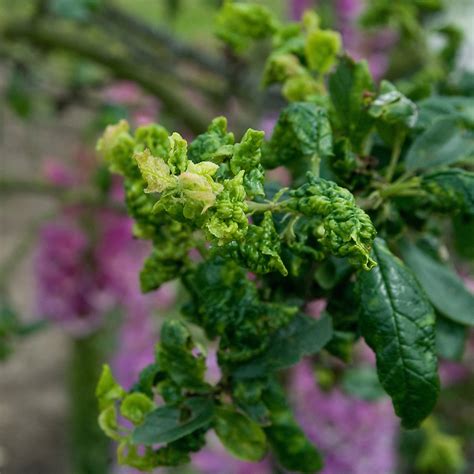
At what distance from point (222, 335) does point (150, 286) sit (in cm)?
5

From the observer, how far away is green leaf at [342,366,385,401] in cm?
84

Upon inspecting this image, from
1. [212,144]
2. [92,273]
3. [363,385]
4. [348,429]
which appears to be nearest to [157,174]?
[212,144]

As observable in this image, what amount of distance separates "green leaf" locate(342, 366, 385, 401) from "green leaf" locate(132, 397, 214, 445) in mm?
489

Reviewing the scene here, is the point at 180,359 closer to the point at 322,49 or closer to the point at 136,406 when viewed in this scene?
the point at 136,406

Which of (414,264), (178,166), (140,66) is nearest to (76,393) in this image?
(140,66)

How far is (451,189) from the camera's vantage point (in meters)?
0.37

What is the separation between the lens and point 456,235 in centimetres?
51

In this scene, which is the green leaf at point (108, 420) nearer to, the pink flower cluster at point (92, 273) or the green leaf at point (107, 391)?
the green leaf at point (107, 391)

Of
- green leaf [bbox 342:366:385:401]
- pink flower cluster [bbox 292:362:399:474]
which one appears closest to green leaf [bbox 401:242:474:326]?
green leaf [bbox 342:366:385:401]

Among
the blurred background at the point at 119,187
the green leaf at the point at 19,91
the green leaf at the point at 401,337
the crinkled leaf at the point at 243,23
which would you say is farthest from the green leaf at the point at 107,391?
the green leaf at the point at 19,91

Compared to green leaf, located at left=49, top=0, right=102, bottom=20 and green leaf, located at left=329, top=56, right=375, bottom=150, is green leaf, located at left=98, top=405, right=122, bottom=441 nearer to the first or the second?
green leaf, located at left=329, top=56, right=375, bottom=150

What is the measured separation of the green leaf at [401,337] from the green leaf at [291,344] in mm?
44

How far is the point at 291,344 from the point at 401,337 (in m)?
0.07

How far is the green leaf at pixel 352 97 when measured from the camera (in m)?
0.39
